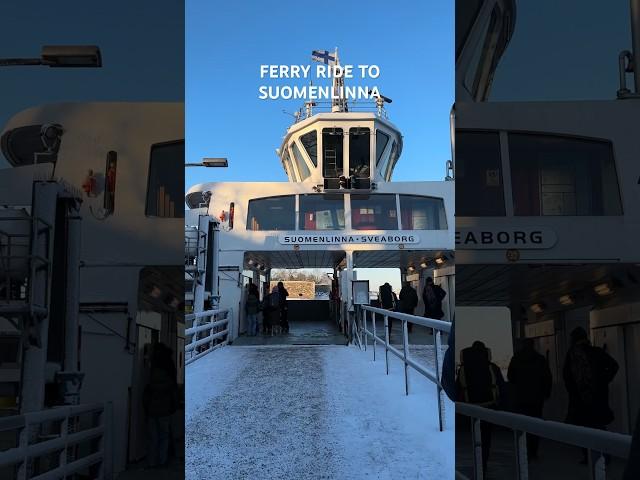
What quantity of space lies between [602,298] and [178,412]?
0.63m

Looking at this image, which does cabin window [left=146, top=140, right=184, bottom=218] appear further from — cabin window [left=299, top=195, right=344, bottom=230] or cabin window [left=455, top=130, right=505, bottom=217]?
cabin window [left=299, top=195, right=344, bottom=230]

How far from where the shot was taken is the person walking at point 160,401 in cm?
75

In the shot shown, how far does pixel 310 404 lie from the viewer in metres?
1.72

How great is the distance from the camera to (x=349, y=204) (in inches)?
114

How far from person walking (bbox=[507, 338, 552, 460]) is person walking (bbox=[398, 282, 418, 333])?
14.7 inches

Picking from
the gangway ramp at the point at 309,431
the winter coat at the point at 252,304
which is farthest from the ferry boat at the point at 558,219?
the winter coat at the point at 252,304

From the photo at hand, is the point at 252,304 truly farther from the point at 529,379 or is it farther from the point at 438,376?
the point at 529,379

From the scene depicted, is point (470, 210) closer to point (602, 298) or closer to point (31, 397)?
point (602, 298)

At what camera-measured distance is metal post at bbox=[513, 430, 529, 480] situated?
29.5 inches

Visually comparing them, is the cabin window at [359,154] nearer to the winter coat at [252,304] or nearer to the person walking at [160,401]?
the winter coat at [252,304]

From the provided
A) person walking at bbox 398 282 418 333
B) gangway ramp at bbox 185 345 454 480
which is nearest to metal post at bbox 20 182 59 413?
gangway ramp at bbox 185 345 454 480

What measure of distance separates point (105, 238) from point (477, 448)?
2.09 feet

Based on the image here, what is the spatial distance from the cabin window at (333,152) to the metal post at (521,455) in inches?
69.2

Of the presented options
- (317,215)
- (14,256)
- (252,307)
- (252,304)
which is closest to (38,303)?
(14,256)
